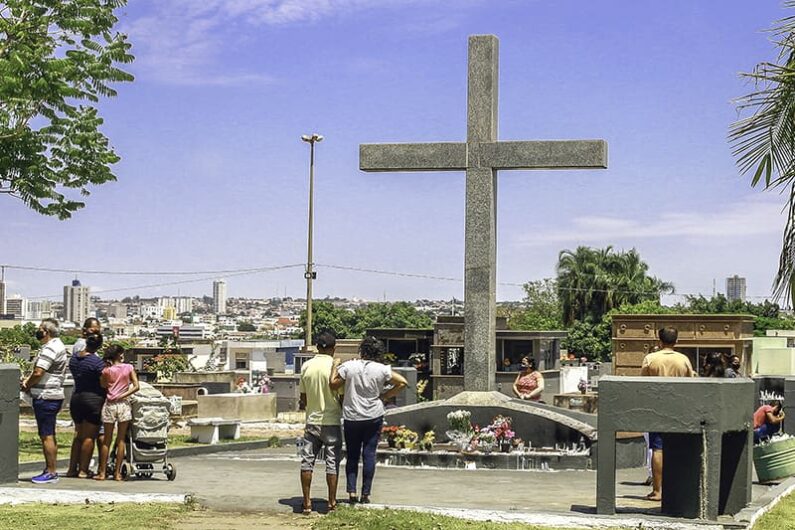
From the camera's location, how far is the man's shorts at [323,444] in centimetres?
1134

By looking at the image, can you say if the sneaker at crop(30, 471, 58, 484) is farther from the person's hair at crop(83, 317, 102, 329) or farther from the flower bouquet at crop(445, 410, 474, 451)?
the flower bouquet at crop(445, 410, 474, 451)

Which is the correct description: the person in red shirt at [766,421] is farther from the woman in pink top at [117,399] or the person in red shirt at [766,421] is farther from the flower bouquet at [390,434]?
the woman in pink top at [117,399]

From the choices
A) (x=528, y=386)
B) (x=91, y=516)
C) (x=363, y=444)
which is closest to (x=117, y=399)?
(x=91, y=516)

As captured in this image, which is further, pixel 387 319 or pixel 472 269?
pixel 387 319

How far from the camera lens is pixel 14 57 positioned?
18.0 m

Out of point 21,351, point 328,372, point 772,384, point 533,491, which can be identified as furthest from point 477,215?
point 21,351

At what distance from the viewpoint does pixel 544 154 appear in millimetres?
16984

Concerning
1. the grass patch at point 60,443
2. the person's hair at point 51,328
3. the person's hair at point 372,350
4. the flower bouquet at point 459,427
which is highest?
the person's hair at point 51,328

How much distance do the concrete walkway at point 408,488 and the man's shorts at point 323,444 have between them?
434 millimetres

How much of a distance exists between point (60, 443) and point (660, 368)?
10641 mm

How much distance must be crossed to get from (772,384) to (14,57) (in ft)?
52.7

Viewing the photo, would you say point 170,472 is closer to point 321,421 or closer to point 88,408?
point 88,408

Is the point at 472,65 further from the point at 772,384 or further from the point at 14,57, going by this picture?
the point at 772,384

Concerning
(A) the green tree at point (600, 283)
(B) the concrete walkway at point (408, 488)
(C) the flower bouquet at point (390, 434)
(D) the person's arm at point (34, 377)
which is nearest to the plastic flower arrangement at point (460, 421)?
(C) the flower bouquet at point (390, 434)
